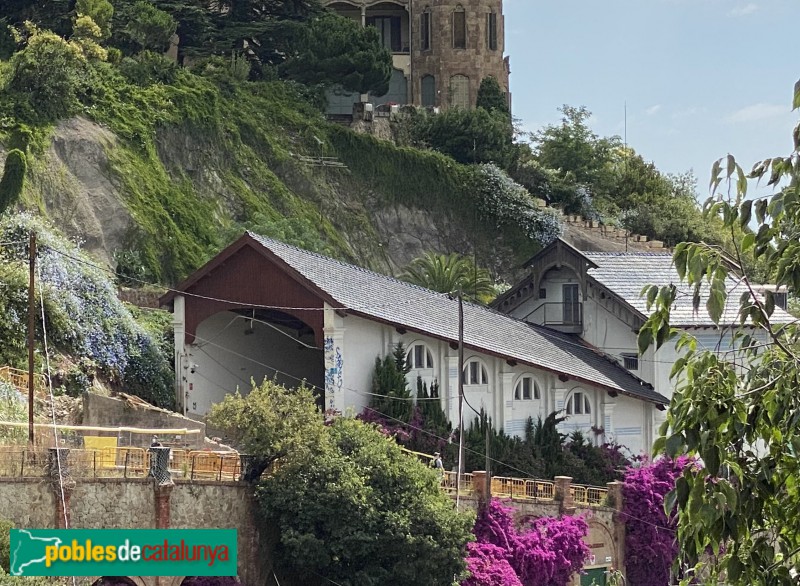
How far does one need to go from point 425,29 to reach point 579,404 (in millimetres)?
40143

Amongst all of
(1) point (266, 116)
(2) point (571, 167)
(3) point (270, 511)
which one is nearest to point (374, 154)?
(1) point (266, 116)

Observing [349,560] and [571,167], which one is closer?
[349,560]

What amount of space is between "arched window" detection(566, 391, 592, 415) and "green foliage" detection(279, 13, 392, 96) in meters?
→ 29.4

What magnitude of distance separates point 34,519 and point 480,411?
1750 cm

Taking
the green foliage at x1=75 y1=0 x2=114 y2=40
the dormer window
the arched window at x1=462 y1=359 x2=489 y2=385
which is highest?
the green foliage at x1=75 y1=0 x2=114 y2=40

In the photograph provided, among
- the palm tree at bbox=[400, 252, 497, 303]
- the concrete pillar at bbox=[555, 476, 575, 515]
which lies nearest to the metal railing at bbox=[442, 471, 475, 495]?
the concrete pillar at bbox=[555, 476, 575, 515]

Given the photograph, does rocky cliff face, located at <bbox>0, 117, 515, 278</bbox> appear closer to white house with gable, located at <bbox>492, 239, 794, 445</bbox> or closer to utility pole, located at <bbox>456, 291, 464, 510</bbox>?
white house with gable, located at <bbox>492, 239, 794, 445</bbox>

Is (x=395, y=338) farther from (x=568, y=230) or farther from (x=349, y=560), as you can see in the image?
(x=568, y=230)

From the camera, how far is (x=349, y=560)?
37.9m

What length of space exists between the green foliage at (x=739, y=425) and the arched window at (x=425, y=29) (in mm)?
72383

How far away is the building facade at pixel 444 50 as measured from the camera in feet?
284

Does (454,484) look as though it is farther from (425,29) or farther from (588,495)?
(425,29)

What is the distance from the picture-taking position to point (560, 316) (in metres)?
57.4

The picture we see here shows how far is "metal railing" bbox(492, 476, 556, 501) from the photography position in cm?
4456
